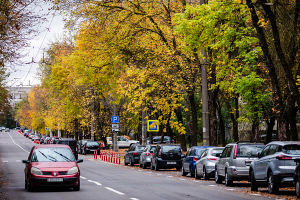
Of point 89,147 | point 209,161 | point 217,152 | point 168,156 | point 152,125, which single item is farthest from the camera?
point 89,147

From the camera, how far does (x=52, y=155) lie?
16.6m

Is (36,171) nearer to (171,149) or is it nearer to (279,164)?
(279,164)

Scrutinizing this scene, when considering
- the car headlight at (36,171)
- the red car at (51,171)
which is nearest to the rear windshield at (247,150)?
the red car at (51,171)

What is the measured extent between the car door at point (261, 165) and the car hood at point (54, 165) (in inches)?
230

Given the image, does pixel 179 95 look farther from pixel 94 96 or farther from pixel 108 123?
pixel 108 123

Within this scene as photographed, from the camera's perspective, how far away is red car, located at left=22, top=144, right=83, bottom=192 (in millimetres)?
15375

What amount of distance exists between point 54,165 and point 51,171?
1.52ft

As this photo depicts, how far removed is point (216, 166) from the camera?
20062 millimetres

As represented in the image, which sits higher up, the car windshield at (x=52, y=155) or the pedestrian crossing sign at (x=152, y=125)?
the pedestrian crossing sign at (x=152, y=125)

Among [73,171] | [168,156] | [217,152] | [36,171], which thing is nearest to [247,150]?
[217,152]

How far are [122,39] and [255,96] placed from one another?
827cm

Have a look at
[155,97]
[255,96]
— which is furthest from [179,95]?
[255,96]

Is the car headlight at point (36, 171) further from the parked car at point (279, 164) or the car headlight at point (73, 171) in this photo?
the parked car at point (279, 164)

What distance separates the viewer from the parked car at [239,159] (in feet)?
58.3
